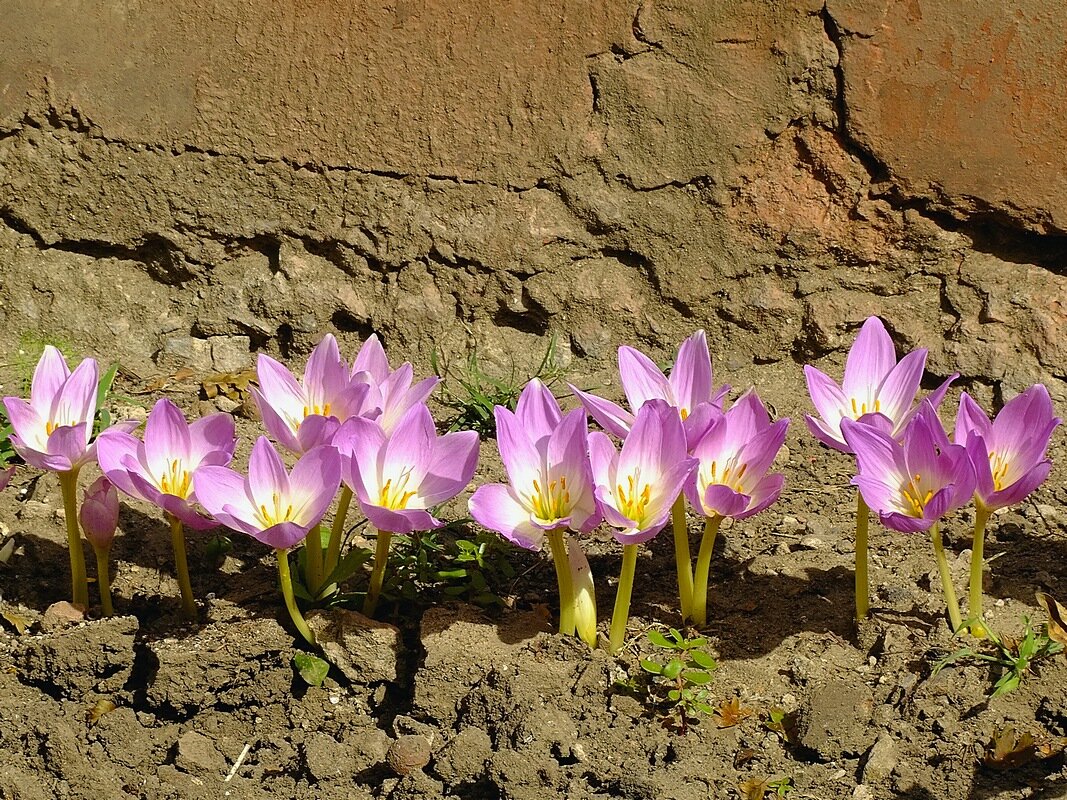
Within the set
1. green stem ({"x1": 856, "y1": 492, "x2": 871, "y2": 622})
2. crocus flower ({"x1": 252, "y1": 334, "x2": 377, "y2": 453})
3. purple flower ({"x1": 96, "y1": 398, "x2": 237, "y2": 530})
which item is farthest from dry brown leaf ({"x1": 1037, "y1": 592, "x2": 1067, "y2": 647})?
purple flower ({"x1": 96, "y1": 398, "x2": 237, "y2": 530})

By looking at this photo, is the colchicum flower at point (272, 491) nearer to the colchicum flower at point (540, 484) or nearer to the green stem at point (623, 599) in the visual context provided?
the colchicum flower at point (540, 484)

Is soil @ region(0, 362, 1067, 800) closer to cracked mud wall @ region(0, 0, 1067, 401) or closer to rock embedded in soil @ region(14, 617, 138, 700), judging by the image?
rock embedded in soil @ region(14, 617, 138, 700)

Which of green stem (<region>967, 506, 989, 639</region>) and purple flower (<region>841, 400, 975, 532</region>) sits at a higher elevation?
purple flower (<region>841, 400, 975, 532</region>)

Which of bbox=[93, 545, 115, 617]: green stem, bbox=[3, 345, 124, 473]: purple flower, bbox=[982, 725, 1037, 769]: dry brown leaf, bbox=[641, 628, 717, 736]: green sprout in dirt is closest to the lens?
bbox=[982, 725, 1037, 769]: dry brown leaf

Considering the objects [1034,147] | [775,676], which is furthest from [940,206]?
[775,676]

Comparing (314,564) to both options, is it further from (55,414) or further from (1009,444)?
(1009,444)

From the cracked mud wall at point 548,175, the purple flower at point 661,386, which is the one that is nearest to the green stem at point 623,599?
the purple flower at point 661,386

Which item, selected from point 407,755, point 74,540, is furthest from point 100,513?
point 407,755
